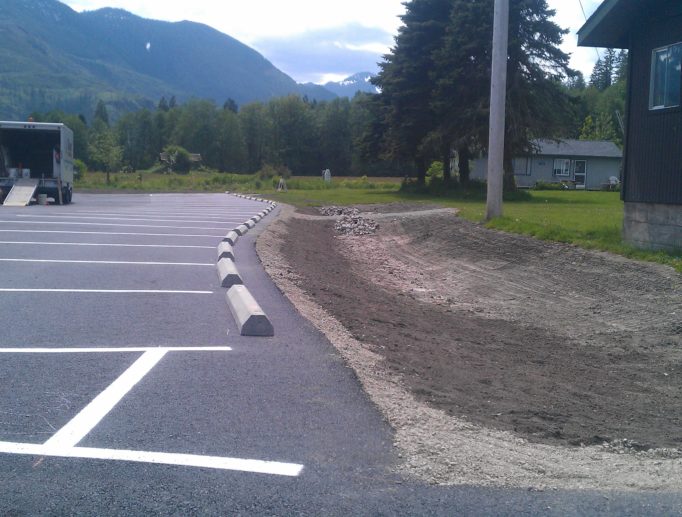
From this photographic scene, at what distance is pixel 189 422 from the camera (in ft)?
19.2

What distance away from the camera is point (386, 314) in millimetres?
11938

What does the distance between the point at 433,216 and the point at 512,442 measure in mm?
22693

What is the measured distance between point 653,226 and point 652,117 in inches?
95.3

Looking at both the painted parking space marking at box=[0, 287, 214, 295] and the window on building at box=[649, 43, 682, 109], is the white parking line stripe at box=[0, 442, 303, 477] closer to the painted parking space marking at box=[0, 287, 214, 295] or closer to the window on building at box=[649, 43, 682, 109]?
the painted parking space marking at box=[0, 287, 214, 295]

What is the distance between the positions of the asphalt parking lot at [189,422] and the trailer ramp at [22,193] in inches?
890

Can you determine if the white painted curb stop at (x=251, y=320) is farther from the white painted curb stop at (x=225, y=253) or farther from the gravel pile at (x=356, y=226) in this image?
the gravel pile at (x=356, y=226)

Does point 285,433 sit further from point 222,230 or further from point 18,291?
point 222,230

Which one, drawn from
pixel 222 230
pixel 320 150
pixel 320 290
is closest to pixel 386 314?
pixel 320 290

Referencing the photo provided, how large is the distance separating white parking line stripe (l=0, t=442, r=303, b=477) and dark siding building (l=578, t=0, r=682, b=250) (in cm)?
1265

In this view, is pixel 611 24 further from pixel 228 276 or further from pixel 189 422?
pixel 189 422

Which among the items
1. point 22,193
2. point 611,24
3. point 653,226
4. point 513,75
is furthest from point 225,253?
point 513,75

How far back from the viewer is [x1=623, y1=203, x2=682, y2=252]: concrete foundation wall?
613 inches

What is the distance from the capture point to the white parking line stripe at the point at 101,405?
17.7 ft

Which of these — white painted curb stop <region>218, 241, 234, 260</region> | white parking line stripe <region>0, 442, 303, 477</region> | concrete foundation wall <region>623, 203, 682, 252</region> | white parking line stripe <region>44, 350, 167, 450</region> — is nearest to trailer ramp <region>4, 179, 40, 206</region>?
white painted curb stop <region>218, 241, 234, 260</region>
